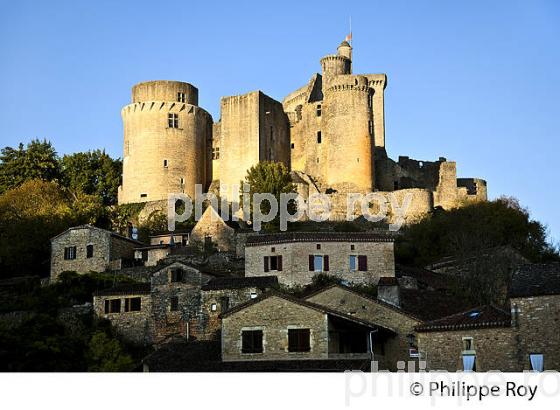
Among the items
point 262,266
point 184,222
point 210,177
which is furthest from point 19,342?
point 210,177

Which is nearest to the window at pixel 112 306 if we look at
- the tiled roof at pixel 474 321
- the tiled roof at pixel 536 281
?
the tiled roof at pixel 474 321

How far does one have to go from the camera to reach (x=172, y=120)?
64688 millimetres

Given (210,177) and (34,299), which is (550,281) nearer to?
(34,299)

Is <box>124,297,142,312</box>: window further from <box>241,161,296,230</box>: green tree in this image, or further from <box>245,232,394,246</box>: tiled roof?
<box>241,161,296,230</box>: green tree

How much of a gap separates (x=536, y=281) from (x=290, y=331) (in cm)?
763

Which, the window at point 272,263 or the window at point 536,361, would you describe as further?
the window at point 272,263

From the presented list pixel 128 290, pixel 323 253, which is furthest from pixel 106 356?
pixel 323 253

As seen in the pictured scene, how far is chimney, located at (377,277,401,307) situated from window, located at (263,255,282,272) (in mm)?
5424

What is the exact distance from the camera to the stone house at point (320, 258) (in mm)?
41781

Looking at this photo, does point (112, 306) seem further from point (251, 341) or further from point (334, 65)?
point (334, 65)

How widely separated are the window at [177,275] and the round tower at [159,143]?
24.3 m

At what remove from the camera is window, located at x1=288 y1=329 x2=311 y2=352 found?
32.2 m

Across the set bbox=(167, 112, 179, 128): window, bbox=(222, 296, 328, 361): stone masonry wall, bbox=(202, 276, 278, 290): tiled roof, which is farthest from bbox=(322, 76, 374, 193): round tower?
bbox=(222, 296, 328, 361): stone masonry wall

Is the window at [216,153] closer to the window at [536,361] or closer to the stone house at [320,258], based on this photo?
the stone house at [320,258]
